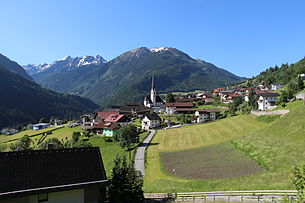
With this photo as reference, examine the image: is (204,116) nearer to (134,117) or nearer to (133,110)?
(134,117)

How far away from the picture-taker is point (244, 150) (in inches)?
1518

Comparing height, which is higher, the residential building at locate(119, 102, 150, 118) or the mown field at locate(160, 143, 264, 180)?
the residential building at locate(119, 102, 150, 118)

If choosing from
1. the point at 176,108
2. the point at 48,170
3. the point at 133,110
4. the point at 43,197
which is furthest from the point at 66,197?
the point at 133,110

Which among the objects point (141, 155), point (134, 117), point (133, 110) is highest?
point (133, 110)

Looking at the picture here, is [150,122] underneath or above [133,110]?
underneath

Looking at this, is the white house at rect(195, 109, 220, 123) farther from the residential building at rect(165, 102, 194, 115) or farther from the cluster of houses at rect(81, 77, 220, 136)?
the residential building at rect(165, 102, 194, 115)

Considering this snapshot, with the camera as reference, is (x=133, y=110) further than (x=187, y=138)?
Yes

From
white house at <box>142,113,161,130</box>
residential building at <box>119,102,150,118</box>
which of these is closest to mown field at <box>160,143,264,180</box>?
white house at <box>142,113,161,130</box>

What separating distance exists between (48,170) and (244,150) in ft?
118

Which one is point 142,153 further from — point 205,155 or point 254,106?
point 254,106

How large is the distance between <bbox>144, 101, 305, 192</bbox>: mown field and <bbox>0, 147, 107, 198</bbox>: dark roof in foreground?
47.3ft

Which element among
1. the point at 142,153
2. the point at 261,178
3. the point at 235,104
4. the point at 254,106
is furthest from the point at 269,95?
the point at 261,178

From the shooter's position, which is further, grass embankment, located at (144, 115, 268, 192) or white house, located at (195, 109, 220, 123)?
white house, located at (195, 109, 220, 123)

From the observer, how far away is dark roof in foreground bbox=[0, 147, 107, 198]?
10.7 m
